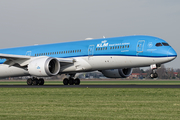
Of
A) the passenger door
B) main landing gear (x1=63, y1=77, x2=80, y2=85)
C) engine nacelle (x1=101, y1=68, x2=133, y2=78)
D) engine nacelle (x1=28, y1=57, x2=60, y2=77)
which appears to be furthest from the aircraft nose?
main landing gear (x1=63, y1=77, x2=80, y2=85)

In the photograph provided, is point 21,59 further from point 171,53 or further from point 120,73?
point 171,53

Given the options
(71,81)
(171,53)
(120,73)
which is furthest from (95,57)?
(171,53)

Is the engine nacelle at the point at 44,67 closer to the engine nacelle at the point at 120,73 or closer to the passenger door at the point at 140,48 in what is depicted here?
the engine nacelle at the point at 120,73

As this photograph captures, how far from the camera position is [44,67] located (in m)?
32.1

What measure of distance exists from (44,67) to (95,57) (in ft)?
18.3

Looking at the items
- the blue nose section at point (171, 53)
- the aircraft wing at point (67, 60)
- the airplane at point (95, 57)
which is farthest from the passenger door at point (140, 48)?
the aircraft wing at point (67, 60)

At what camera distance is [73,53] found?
3572 cm

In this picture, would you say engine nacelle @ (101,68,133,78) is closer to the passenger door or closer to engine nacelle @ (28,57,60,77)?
the passenger door

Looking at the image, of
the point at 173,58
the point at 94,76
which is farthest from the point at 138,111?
the point at 94,76

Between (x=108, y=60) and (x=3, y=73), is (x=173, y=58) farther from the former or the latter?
(x=3, y=73)

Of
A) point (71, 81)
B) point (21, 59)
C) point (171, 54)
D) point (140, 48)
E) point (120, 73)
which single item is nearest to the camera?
point (171, 54)

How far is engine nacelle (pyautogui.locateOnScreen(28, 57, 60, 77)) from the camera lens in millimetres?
32125

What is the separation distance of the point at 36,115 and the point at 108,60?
70.7 ft

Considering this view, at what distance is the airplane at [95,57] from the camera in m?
30.4
